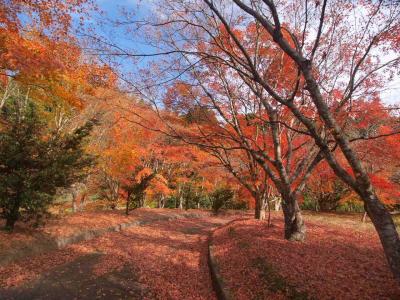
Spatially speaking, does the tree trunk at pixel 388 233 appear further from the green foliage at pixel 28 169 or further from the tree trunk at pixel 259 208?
the tree trunk at pixel 259 208

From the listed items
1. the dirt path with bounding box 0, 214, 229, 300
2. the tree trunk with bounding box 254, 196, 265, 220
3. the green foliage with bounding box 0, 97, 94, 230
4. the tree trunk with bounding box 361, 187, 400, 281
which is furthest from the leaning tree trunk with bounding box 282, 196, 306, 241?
the green foliage with bounding box 0, 97, 94, 230

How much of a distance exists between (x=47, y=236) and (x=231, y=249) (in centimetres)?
527

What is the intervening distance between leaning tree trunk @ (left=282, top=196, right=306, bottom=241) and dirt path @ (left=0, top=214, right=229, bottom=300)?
2546mm

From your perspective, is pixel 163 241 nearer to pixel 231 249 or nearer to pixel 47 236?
pixel 231 249

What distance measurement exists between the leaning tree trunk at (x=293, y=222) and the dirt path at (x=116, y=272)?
2546mm

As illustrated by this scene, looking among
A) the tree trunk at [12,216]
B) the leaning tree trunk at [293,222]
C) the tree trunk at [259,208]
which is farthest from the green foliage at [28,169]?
the tree trunk at [259,208]

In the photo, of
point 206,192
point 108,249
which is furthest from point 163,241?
point 206,192

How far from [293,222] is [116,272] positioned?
193 inches

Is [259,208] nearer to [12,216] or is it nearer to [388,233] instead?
[388,233]

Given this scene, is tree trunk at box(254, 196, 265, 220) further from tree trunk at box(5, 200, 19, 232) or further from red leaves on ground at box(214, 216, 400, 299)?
tree trunk at box(5, 200, 19, 232)

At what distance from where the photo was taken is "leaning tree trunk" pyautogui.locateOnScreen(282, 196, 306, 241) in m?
7.84

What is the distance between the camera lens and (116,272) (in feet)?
20.8

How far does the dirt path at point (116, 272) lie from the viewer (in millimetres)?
5230

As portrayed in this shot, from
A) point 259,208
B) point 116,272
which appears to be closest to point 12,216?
point 116,272
